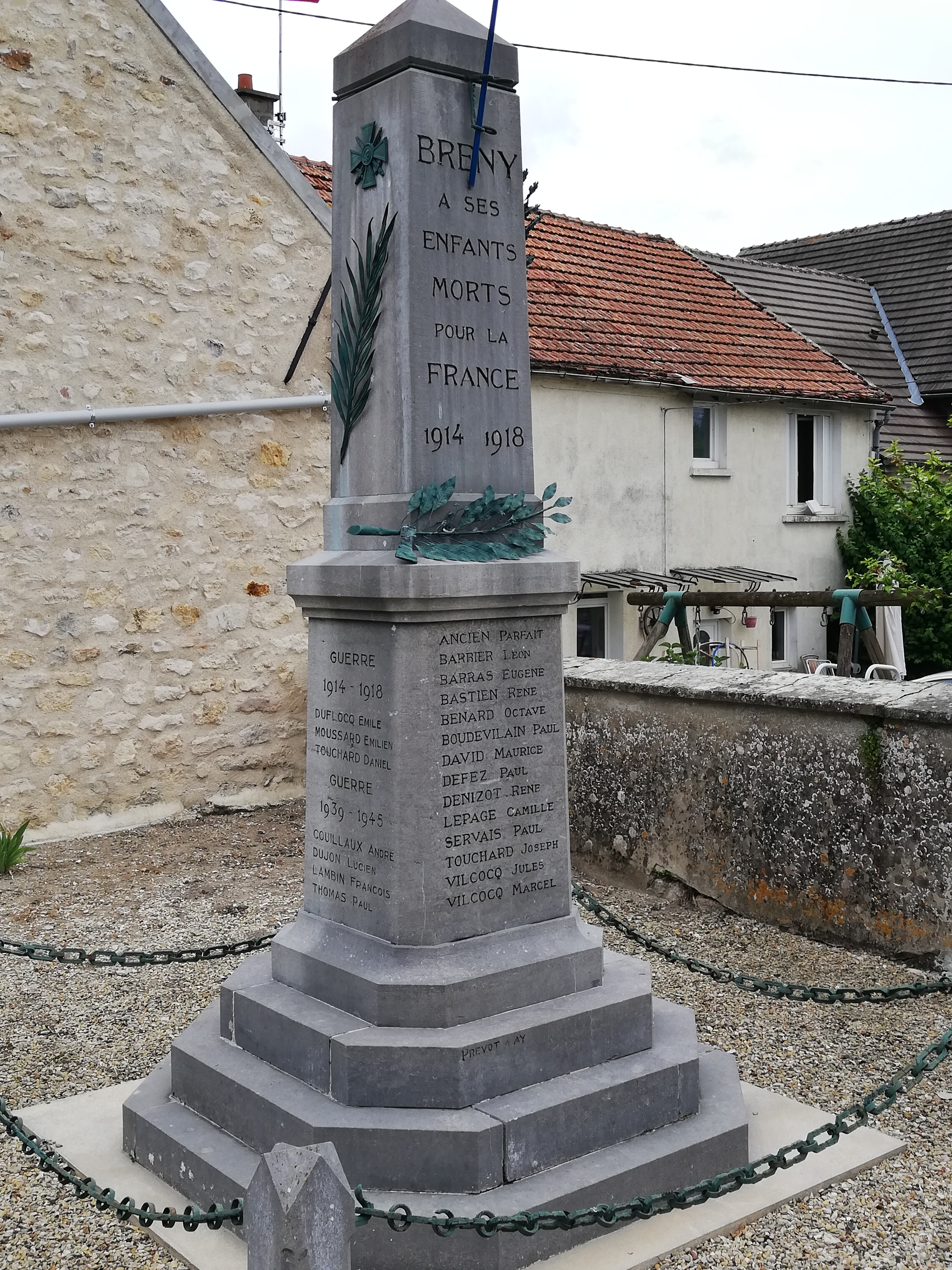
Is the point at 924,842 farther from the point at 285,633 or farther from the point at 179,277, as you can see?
the point at 179,277

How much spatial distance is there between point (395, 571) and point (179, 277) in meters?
5.59

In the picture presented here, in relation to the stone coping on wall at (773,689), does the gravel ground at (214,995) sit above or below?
below

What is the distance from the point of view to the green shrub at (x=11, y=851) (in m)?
7.41

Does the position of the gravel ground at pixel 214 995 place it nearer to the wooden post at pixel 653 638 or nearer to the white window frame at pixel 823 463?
the wooden post at pixel 653 638

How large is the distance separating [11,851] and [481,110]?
17.5 feet

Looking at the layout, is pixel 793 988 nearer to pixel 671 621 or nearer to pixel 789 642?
pixel 671 621

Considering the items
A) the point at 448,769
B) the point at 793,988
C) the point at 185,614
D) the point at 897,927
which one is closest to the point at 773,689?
the point at 897,927

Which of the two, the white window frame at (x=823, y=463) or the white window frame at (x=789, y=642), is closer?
the white window frame at (x=823, y=463)

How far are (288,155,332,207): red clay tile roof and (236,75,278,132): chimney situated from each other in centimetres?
43

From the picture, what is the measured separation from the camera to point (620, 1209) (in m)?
3.16

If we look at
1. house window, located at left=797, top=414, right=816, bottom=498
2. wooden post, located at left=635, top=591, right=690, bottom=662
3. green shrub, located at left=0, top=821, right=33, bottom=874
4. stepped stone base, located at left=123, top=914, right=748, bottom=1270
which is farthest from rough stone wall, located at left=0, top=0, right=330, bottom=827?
house window, located at left=797, top=414, right=816, bottom=498

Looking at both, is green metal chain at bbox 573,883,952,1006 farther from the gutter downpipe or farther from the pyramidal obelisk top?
the gutter downpipe

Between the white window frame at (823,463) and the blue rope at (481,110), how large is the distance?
12.6 metres

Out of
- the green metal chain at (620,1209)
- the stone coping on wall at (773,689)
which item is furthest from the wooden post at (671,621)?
the green metal chain at (620,1209)
